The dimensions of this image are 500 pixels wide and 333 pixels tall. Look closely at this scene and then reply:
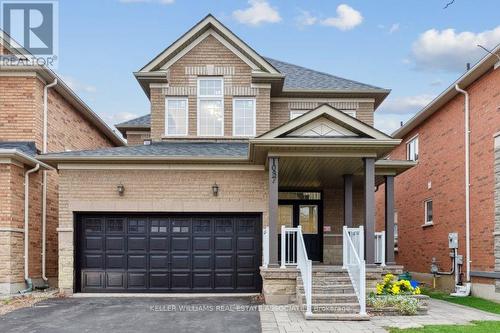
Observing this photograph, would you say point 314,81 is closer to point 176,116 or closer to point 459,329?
point 176,116

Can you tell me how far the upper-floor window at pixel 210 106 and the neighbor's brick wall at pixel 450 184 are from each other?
753 centimetres

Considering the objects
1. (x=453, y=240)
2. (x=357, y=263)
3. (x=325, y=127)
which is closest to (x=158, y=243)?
(x=325, y=127)

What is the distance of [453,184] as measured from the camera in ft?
52.6

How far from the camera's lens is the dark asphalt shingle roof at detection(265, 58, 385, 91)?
54.6 ft

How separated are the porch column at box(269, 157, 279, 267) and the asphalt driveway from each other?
3.99ft

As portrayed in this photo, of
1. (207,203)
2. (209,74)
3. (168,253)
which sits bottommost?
(168,253)

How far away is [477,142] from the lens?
14.3 metres

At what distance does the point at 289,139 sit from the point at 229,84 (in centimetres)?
513

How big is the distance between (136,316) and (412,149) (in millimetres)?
14411

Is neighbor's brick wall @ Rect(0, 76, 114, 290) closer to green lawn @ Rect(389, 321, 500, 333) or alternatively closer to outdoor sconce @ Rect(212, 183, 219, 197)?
outdoor sconce @ Rect(212, 183, 219, 197)

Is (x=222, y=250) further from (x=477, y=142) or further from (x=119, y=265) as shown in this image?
(x=477, y=142)

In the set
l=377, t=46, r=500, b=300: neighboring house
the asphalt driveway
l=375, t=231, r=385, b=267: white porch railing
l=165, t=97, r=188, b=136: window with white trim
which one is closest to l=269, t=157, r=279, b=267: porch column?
the asphalt driveway

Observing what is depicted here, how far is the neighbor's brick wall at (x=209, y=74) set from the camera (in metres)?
15.9

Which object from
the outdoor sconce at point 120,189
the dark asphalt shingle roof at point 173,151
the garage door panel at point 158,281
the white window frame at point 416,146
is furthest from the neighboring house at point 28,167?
the white window frame at point 416,146
